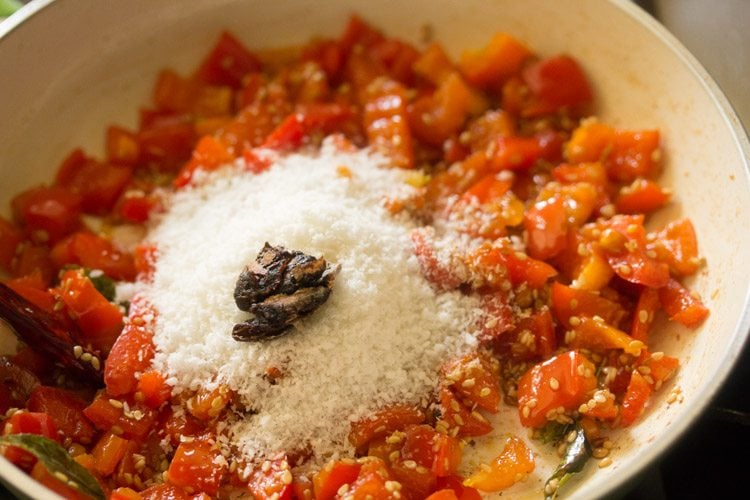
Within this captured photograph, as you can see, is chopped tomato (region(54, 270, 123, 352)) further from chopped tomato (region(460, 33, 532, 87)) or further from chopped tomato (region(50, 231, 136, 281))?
chopped tomato (region(460, 33, 532, 87))

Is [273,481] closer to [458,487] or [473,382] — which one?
[458,487]

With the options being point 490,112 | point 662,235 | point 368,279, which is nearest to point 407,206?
point 368,279

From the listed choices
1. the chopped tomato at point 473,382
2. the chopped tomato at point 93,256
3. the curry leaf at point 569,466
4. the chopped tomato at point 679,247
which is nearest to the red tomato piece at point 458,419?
the chopped tomato at point 473,382

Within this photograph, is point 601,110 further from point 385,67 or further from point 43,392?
point 43,392

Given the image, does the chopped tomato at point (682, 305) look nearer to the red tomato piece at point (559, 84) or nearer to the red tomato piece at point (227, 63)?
the red tomato piece at point (559, 84)

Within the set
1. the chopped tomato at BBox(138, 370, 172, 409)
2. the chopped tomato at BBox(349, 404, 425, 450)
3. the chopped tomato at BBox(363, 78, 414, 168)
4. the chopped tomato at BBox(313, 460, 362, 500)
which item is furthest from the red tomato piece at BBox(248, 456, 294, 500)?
the chopped tomato at BBox(363, 78, 414, 168)
